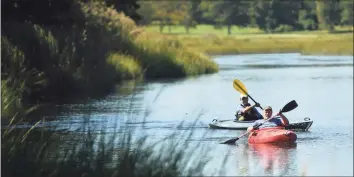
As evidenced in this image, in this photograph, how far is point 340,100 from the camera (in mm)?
24891

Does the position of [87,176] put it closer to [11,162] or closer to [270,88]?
[11,162]

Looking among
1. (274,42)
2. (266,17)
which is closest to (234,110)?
(266,17)

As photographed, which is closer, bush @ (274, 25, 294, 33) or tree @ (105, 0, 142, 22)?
tree @ (105, 0, 142, 22)

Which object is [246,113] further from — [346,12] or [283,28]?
[346,12]

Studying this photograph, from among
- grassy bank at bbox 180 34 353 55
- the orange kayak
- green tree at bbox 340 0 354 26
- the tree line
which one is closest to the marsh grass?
the orange kayak

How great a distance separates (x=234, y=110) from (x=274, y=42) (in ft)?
146

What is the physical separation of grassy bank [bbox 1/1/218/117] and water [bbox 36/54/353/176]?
101 centimetres

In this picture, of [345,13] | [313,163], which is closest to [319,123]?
[313,163]

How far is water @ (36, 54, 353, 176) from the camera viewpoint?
12312 millimetres

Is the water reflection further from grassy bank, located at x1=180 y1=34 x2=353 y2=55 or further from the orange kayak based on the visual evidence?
grassy bank, located at x1=180 y1=34 x2=353 y2=55

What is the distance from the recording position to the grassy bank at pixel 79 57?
2195cm

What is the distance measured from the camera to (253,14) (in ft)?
175

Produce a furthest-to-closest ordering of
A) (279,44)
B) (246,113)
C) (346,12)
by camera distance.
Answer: (346,12) → (279,44) → (246,113)

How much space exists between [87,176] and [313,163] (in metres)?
4.88
